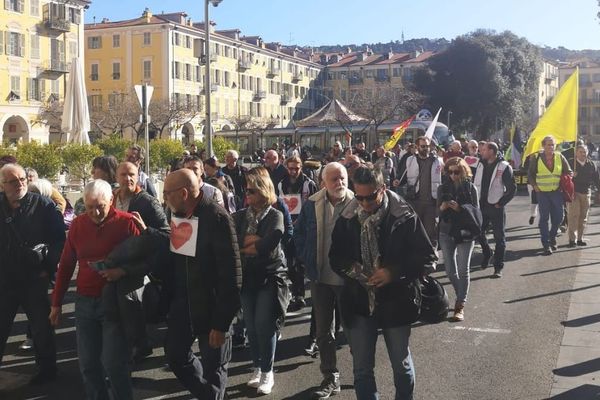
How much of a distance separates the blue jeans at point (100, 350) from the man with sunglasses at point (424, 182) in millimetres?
7062

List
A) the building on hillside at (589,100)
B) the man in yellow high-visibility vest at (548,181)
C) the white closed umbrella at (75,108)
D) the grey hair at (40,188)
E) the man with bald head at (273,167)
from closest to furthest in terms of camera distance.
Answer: the grey hair at (40,188) < the man with bald head at (273,167) < the man in yellow high-visibility vest at (548,181) < the white closed umbrella at (75,108) < the building on hillside at (589,100)

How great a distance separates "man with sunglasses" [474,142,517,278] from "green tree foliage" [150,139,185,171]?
1619 cm

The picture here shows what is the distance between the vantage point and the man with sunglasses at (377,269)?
4.34 m

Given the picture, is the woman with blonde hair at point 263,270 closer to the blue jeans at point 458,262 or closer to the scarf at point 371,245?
the scarf at point 371,245

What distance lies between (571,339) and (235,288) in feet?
12.8

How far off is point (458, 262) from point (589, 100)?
437 feet

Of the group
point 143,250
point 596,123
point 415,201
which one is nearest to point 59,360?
point 143,250

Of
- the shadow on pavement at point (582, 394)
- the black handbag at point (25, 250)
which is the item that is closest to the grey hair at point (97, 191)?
the black handbag at point (25, 250)

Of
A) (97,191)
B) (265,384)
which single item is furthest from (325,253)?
(97,191)

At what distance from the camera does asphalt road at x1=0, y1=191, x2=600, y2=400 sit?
5.66 m

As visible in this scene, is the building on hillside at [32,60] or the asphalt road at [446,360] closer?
the asphalt road at [446,360]

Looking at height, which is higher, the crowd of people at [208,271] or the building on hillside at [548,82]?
the building on hillside at [548,82]

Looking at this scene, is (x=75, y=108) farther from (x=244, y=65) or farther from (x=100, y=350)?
(x=244, y=65)

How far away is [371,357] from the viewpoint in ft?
14.7
